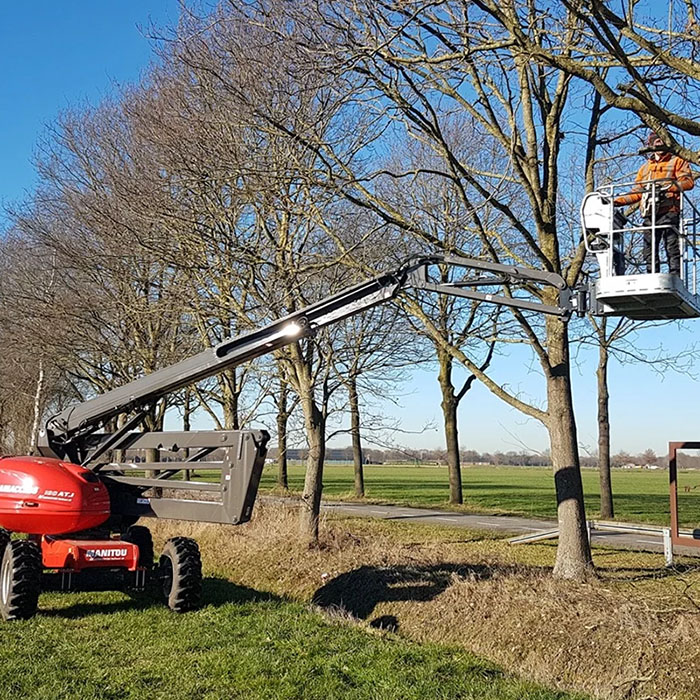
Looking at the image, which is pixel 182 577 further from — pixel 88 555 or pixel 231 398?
pixel 231 398

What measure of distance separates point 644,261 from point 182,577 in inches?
248

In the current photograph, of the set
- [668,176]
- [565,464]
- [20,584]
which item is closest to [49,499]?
[20,584]

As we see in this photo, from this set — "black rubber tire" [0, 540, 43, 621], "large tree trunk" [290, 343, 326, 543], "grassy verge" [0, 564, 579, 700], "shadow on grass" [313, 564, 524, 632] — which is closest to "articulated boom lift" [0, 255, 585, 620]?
"black rubber tire" [0, 540, 43, 621]

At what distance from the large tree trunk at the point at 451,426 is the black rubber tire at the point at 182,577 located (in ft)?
64.2

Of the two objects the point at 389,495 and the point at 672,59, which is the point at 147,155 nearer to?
the point at 672,59

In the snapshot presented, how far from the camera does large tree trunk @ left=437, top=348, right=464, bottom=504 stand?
29062mm

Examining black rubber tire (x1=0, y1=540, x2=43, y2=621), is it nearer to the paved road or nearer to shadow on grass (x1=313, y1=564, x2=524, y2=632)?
shadow on grass (x1=313, y1=564, x2=524, y2=632)

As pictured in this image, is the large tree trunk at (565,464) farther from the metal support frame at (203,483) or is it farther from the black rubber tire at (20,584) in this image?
the black rubber tire at (20,584)

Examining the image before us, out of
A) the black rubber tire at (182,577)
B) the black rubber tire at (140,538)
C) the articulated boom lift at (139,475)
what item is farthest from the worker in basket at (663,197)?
the black rubber tire at (140,538)

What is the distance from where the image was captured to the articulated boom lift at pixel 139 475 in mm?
9047

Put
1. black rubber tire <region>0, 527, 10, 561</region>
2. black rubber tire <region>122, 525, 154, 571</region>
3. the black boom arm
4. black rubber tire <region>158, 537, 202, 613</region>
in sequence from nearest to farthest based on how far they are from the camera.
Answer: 1. the black boom arm
2. black rubber tire <region>158, 537, 202, 613</region>
3. black rubber tire <region>122, 525, 154, 571</region>
4. black rubber tire <region>0, 527, 10, 561</region>

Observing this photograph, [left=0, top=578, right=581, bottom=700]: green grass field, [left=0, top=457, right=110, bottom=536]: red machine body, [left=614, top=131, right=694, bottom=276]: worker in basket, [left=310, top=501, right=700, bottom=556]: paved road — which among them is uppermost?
[left=614, top=131, right=694, bottom=276]: worker in basket

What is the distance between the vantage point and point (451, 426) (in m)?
29.4

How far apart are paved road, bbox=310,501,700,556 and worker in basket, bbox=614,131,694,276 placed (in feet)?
30.3
